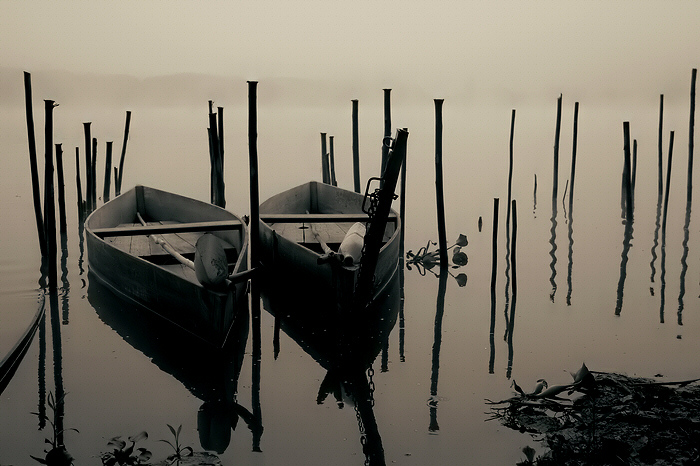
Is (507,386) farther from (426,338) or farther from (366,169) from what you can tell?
(366,169)

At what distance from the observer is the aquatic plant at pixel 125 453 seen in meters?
5.84

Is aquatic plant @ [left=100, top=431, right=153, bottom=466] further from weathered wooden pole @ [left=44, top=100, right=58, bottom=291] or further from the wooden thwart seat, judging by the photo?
the wooden thwart seat

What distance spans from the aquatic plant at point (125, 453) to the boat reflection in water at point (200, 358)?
0.56 meters

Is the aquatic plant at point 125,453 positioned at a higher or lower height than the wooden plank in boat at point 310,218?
lower

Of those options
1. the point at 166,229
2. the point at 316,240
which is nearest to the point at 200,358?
the point at 166,229

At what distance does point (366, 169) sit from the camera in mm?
23578

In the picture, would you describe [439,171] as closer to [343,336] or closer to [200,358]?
[343,336]

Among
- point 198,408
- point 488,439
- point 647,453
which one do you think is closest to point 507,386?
point 488,439

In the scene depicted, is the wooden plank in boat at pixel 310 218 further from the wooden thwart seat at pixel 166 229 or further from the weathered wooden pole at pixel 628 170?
the weathered wooden pole at pixel 628 170

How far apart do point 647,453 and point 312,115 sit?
129ft


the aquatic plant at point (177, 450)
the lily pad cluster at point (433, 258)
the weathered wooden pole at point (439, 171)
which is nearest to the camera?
the aquatic plant at point (177, 450)

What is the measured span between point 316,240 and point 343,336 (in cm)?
238

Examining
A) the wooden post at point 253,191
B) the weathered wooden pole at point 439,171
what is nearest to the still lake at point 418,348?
the weathered wooden pole at point 439,171

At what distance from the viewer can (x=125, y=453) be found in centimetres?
585
